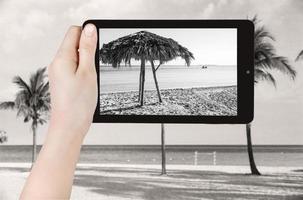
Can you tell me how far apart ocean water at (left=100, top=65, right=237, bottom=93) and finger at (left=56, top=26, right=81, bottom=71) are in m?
0.59

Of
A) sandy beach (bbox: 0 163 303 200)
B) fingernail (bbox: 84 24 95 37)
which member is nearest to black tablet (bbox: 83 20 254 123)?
fingernail (bbox: 84 24 95 37)

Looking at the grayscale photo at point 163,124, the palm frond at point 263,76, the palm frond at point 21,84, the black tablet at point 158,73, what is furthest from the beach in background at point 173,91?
the palm frond at point 21,84

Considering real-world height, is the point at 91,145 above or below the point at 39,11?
below

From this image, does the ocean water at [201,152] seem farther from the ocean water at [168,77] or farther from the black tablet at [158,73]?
the black tablet at [158,73]

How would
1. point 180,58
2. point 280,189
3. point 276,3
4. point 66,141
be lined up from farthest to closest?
1. point 276,3
2. point 280,189
3. point 180,58
4. point 66,141

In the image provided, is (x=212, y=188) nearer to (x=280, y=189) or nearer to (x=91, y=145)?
(x=280, y=189)

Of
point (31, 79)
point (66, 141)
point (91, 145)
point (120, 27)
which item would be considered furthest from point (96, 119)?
point (91, 145)

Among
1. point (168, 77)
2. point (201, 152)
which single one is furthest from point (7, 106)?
point (168, 77)

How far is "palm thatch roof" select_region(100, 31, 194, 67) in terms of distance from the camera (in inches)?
37.4

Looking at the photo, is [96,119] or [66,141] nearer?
[66,141]

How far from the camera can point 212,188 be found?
732 cm

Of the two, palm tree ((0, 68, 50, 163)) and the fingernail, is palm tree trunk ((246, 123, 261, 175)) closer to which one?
palm tree ((0, 68, 50, 163))

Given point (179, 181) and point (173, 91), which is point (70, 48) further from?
point (179, 181)

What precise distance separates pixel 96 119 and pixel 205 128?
25.9 ft
